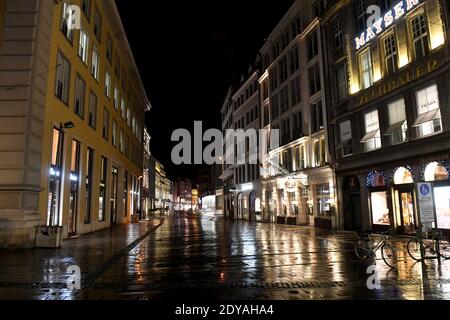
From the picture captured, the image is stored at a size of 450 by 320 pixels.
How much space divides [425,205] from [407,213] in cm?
1045

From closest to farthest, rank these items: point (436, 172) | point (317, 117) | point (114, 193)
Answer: point (436, 172), point (317, 117), point (114, 193)

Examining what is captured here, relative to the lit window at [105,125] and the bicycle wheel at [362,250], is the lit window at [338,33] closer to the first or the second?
the lit window at [105,125]

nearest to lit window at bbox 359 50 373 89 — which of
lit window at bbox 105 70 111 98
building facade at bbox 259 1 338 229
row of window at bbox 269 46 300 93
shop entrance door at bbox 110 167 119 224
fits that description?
building facade at bbox 259 1 338 229

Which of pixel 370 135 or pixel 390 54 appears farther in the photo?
pixel 370 135

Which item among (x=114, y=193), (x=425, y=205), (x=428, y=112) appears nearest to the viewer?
(x=425, y=205)

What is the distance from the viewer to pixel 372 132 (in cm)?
2558

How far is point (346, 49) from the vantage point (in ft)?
94.9

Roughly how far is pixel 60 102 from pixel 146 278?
1418cm

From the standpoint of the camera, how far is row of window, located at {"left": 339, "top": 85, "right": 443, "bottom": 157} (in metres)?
20.3

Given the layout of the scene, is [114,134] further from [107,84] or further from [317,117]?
[317,117]

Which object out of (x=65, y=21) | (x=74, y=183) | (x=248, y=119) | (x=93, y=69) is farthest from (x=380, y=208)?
(x=248, y=119)
